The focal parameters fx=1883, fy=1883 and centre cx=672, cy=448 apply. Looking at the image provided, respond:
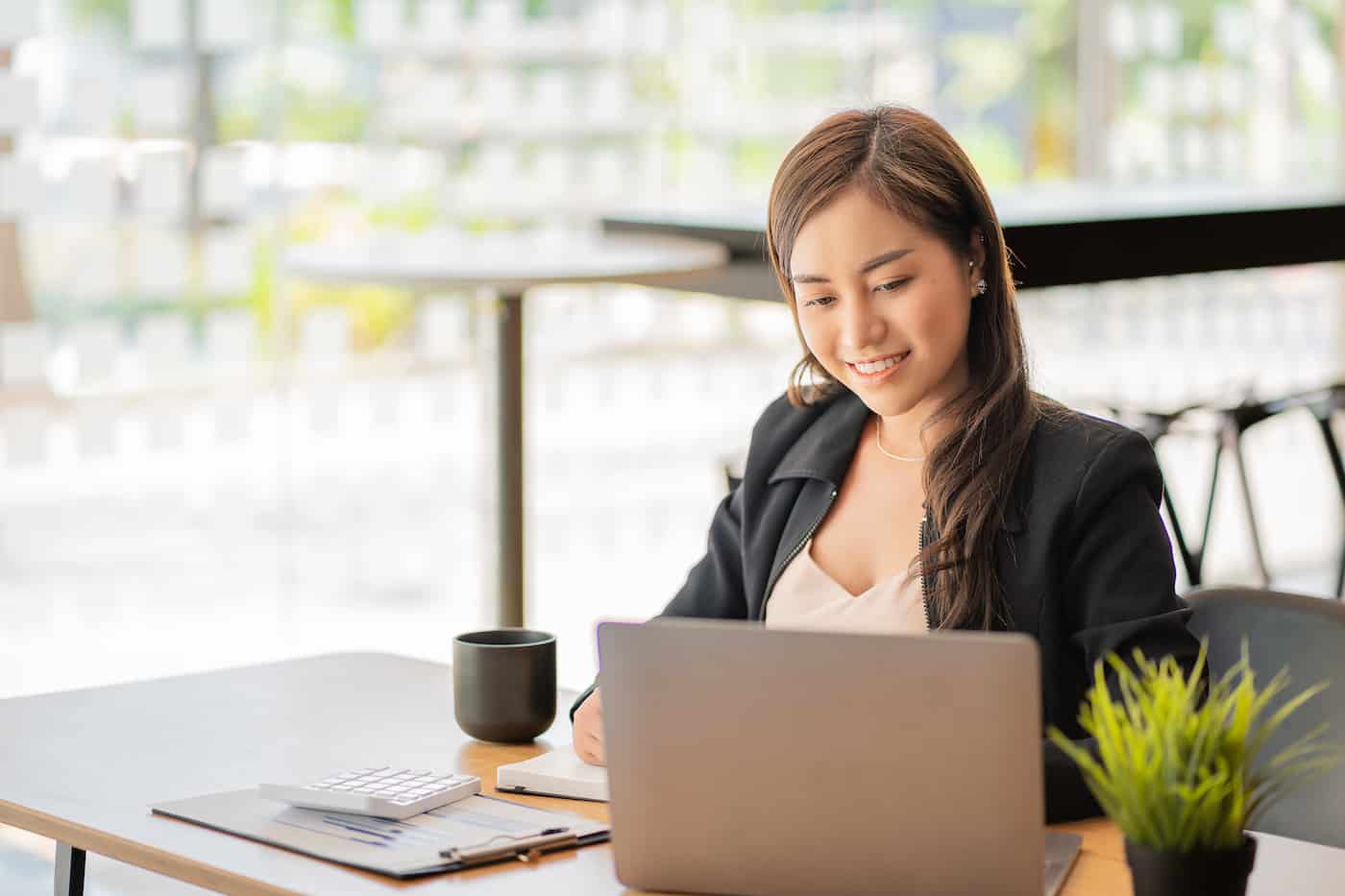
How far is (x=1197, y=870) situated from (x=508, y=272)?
198cm

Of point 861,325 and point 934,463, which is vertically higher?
point 861,325

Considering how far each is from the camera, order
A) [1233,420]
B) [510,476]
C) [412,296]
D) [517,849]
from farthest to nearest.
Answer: [412,296], [1233,420], [510,476], [517,849]

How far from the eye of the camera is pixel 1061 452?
168 centimetres

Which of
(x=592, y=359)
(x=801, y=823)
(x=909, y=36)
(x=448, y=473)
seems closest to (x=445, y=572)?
(x=448, y=473)

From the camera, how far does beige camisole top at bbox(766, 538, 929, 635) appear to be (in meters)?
1.72

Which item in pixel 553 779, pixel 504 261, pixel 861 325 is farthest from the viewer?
pixel 504 261

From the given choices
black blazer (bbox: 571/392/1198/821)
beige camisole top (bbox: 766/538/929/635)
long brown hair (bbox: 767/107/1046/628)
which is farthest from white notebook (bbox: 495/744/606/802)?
long brown hair (bbox: 767/107/1046/628)

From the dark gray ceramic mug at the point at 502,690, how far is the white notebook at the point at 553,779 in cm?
10

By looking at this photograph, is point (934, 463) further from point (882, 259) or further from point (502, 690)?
point (502, 690)

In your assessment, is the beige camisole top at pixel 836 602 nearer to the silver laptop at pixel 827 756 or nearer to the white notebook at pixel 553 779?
the white notebook at pixel 553 779

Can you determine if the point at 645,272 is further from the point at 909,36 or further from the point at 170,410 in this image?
the point at 909,36

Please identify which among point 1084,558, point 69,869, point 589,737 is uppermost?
point 1084,558

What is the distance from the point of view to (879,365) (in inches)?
68.6

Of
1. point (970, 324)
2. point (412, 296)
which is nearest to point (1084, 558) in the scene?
point (970, 324)
